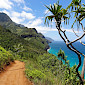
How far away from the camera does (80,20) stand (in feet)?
10.6

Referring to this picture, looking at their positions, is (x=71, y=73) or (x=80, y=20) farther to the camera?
(x=71, y=73)

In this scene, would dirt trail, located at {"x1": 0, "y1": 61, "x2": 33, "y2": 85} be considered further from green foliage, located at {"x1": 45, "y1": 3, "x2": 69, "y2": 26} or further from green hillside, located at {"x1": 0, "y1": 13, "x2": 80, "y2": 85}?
green foliage, located at {"x1": 45, "y1": 3, "x2": 69, "y2": 26}

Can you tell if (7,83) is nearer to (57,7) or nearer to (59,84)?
(59,84)

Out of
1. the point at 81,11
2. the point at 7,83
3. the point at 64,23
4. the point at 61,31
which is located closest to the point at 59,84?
the point at 61,31

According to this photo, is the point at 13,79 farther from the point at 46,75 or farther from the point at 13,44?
the point at 13,44

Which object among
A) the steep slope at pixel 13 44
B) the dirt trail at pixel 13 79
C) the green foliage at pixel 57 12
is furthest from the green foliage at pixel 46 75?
the steep slope at pixel 13 44

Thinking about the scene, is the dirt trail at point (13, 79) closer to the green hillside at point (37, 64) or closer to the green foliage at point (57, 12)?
the green hillside at point (37, 64)

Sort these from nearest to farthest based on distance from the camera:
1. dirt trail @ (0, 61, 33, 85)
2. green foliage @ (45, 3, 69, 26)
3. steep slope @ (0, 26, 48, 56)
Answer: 1. green foliage @ (45, 3, 69, 26)
2. dirt trail @ (0, 61, 33, 85)
3. steep slope @ (0, 26, 48, 56)

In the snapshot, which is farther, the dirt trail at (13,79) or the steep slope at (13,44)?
the steep slope at (13,44)

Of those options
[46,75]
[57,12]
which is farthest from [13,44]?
[57,12]

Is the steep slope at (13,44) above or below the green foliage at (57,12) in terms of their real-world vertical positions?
above

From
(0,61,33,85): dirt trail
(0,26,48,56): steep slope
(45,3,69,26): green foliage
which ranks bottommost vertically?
(0,61,33,85): dirt trail

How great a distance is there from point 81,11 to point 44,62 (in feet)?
140

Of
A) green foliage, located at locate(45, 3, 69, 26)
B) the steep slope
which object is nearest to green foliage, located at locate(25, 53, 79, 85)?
green foliage, located at locate(45, 3, 69, 26)
